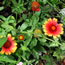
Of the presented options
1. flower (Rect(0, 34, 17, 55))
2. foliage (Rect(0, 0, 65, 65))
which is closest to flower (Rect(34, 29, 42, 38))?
foliage (Rect(0, 0, 65, 65))

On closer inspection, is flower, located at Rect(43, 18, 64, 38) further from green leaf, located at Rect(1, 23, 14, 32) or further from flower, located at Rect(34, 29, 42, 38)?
green leaf, located at Rect(1, 23, 14, 32)

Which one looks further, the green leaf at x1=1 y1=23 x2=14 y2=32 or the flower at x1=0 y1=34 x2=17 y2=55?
the green leaf at x1=1 y1=23 x2=14 y2=32

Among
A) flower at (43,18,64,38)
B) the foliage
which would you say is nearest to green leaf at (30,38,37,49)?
the foliage

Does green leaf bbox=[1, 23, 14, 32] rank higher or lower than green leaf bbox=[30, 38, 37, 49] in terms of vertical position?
higher

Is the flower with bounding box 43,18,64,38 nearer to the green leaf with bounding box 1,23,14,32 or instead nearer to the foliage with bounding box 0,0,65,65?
the foliage with bounding box 0,0,65,65

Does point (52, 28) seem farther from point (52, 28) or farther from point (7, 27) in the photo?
point (7, 27)

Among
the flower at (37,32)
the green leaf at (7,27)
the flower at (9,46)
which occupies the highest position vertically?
the green leaf at (7,27)

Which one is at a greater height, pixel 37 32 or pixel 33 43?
pixel 37 32

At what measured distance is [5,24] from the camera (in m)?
1.68

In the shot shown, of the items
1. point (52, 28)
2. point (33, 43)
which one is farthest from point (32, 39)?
point (52, 28)

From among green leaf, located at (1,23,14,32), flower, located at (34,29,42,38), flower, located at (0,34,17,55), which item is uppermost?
green leaf, located at (1,23,14,32)

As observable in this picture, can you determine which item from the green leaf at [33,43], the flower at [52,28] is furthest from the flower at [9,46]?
the flower at [52,28]

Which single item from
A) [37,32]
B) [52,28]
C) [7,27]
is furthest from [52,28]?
[7,27]

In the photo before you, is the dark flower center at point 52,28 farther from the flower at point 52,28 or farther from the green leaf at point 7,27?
the green leaf at point 7,27
